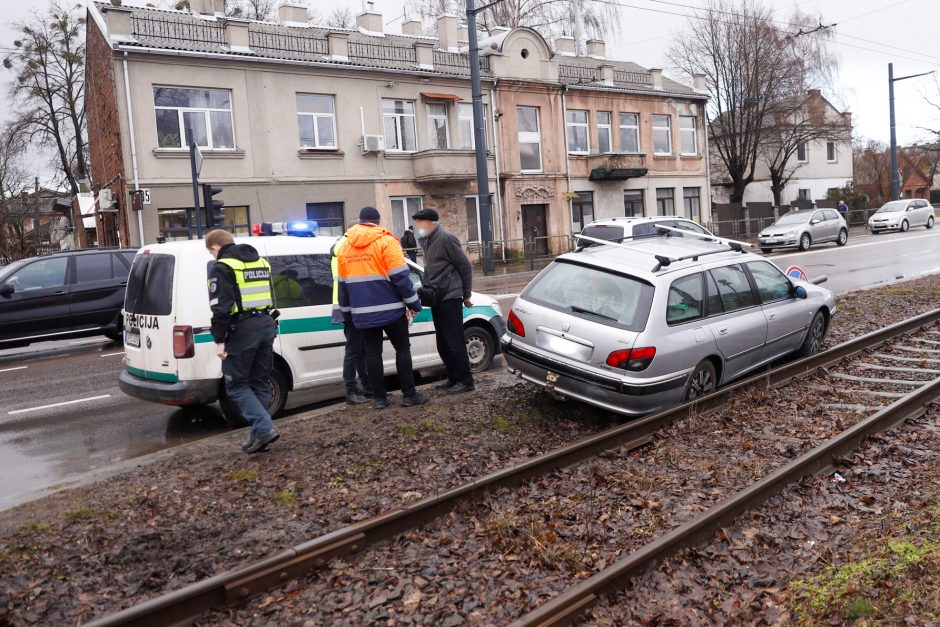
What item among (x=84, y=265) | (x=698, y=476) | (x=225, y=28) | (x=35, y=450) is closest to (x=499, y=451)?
(x=698, y=476)

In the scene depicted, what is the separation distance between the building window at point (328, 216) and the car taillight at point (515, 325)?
20.1 m

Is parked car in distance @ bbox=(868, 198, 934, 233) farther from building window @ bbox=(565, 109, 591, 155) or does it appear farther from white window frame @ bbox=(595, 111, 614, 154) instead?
building window @ bbox=(565, 109, 591, 155)

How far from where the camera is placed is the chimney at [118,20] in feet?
76.4

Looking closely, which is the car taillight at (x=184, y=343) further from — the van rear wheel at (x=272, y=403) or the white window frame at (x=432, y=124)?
the white window frame at (x=432, y=124)

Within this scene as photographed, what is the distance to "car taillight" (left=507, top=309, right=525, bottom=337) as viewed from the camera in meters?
7.99

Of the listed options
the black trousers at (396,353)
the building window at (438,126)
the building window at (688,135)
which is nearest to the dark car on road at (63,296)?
the black trousers at (396,353)

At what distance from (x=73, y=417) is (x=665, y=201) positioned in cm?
3425

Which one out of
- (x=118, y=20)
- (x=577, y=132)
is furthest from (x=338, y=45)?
(x=577, y=132)

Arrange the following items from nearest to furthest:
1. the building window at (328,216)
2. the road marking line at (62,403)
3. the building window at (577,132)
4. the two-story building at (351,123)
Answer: the road marking line at (62,403)
the two-story building at (351,123)
the building window at (328,216)
the building window at (577,132)

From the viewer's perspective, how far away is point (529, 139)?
109 feet

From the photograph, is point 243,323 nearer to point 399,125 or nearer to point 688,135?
point 399,125

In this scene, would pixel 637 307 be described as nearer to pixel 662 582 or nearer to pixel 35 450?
pixel 662 582

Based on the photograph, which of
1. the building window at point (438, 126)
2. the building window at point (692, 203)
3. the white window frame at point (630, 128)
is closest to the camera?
the building window at point (438, 126)

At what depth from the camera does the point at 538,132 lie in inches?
1323
